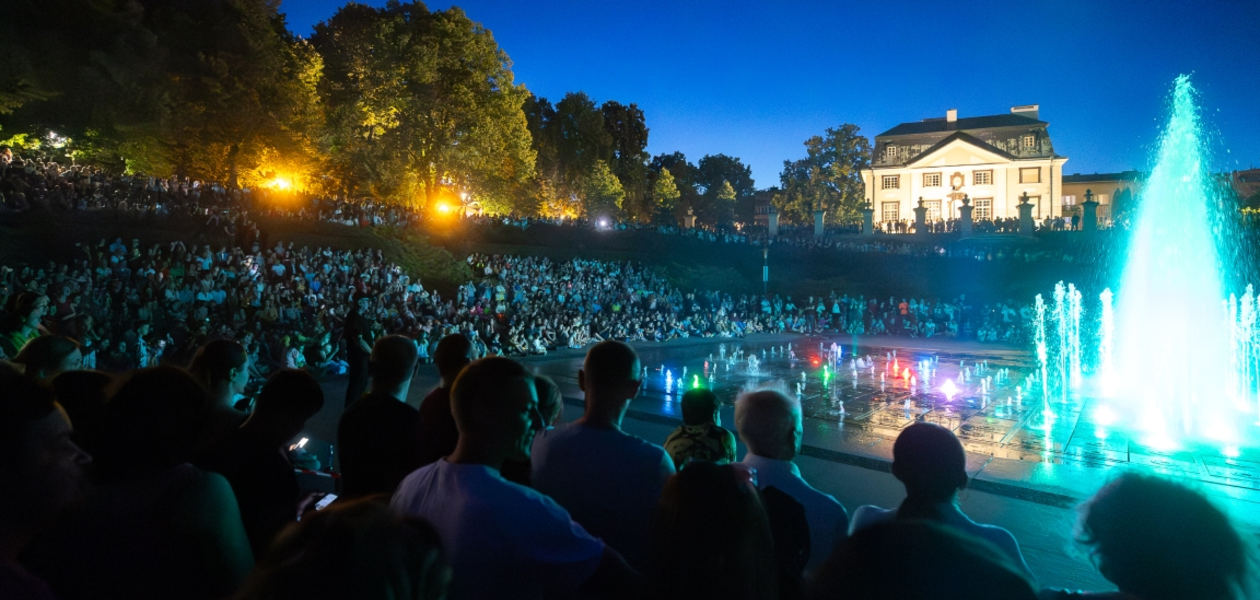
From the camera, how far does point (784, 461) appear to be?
9.19 ft

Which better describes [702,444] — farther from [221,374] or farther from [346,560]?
[221,374]

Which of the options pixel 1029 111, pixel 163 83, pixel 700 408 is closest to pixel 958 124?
pixel 1029 111

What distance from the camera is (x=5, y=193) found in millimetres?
16969

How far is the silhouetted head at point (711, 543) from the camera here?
66.2 inches

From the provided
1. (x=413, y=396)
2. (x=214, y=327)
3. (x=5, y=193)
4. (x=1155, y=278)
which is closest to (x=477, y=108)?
(x=5, y=193)

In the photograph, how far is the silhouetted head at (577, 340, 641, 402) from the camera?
2.74 metres

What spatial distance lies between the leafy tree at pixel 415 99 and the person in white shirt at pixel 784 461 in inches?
1259

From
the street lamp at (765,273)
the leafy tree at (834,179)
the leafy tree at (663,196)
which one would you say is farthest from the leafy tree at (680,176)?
the street lamp at (765,273)

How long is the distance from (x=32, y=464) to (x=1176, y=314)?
736 inches

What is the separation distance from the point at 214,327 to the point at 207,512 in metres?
13.1

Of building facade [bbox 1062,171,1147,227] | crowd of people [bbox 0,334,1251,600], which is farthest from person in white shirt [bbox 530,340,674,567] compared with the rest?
building facade [bbox 1062,171,1147,227]

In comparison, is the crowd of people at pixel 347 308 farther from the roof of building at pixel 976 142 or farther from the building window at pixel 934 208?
the roof of building at pixel 976 142

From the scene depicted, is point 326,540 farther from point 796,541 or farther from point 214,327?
point 214,327

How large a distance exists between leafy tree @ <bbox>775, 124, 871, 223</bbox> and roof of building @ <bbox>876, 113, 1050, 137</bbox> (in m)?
8.83
